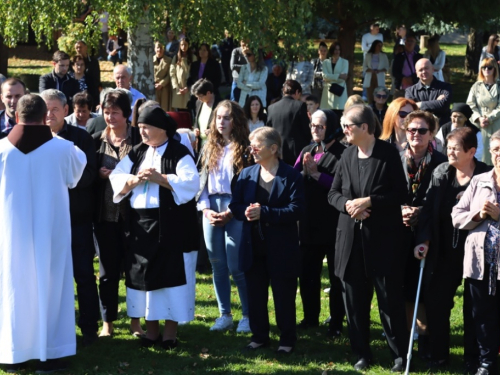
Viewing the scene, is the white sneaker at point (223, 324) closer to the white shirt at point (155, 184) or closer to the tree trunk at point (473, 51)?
the white shirt at point (155, 184)

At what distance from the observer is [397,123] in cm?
816

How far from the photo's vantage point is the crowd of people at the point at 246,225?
677 cm

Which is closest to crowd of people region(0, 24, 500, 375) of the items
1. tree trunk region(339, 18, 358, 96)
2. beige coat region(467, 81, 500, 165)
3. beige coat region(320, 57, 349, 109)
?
beige coat region(467, 81, 500, 165)

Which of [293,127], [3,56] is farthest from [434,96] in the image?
[3,56]

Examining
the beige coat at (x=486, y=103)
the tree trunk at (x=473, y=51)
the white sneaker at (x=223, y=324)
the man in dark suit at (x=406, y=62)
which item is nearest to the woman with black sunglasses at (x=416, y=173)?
the white sneaker at (x=223, y=324)

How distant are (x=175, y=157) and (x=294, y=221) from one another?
1.18m

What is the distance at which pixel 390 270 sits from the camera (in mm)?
6840

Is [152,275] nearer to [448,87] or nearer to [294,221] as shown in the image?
[294,221]

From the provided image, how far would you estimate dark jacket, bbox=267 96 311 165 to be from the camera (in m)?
11.6

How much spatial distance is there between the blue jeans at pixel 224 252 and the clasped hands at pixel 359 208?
4.54ft

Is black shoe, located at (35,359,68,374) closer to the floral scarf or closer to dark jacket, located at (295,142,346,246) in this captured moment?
dark jacket, located at (295,142,346,246)

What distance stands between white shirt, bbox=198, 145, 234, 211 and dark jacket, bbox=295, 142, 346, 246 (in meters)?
0.72

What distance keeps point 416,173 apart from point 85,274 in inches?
121

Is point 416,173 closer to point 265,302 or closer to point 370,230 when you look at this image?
point 370,230
